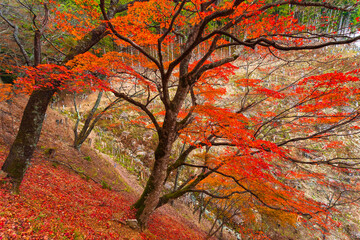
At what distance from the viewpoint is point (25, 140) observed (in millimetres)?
4305

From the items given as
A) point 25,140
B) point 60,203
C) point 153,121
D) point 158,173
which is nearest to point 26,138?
point 25,140

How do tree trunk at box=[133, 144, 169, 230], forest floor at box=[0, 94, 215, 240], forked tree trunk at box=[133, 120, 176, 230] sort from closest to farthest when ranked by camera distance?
forest floor at box=[0, 94, 215, 240]
forked tree trunk at box=[133, 120, 176, 230]
tree trunk at box=[133, 144, 169, 230]

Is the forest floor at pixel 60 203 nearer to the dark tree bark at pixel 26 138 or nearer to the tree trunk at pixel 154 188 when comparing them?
the dark tree bark at pixel 26 138

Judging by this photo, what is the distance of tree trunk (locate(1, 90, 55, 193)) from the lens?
4.25m

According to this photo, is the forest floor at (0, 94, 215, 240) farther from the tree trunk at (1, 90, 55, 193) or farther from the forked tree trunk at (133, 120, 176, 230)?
the forked tree trunk at (133, 120, 176, 230)

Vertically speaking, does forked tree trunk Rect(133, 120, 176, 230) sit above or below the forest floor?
above

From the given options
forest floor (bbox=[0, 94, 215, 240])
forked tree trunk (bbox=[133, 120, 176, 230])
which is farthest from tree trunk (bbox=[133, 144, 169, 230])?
forest floor (bbox=[0, 94, 215, 240])

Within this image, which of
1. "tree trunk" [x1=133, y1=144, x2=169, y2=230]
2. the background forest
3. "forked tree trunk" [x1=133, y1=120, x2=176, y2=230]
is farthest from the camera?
"tree trunk" [x1=133, y1=144, x2=169, y2=230]

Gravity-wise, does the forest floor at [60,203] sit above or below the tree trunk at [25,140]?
below

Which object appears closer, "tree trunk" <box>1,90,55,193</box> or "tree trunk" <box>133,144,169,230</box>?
"tree trunk" <box>1,90,55,193</box>

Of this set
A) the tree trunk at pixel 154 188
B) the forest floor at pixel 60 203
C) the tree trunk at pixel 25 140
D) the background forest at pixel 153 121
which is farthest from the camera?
the tree trunk at pixel 154 188

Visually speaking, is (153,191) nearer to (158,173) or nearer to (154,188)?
(154,188)

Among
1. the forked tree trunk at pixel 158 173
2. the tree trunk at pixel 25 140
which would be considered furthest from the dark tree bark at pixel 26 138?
the forked tree trunk at pixel 158 173

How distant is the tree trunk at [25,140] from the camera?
14.0ft
